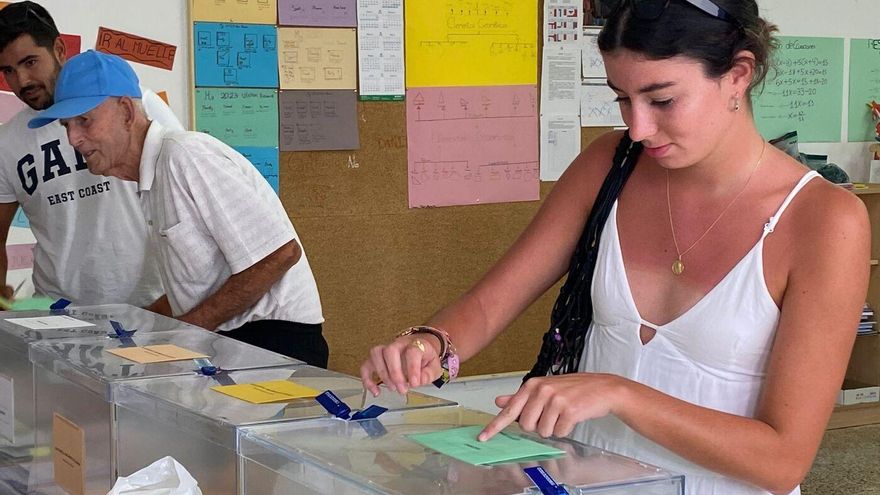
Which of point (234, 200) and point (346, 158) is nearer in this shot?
point (234, 200)

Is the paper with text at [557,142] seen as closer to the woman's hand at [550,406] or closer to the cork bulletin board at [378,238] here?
the cork bulletin board at [378,238]

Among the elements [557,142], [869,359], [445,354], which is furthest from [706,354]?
[869,359]

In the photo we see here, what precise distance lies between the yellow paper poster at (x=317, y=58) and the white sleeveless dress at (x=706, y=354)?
269cm

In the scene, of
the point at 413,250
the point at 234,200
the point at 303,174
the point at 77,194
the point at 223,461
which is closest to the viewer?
the point at 223,461

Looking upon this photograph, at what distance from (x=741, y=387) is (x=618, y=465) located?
1.61 feet

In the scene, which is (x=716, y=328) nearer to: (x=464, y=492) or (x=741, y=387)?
(x=741, y=387)

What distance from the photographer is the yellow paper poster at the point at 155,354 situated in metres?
1.71

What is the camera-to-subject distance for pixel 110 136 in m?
2.62

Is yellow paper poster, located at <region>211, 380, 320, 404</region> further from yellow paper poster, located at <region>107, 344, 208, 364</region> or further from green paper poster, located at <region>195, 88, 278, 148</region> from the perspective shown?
green paper poster, located at <region>195, 88, 278, 148</region>

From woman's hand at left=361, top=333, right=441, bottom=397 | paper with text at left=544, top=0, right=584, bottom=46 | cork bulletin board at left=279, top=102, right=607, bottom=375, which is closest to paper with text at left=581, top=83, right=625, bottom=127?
paper with text at left=544, top=0, right=584, bottom=46

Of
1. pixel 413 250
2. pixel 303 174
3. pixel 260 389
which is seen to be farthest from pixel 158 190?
pixel 413 250

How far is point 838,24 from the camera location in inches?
212

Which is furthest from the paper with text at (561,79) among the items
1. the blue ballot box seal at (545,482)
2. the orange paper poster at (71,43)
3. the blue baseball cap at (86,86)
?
the blue ballot box seal at (545,482)

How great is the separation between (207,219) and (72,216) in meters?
0.68
